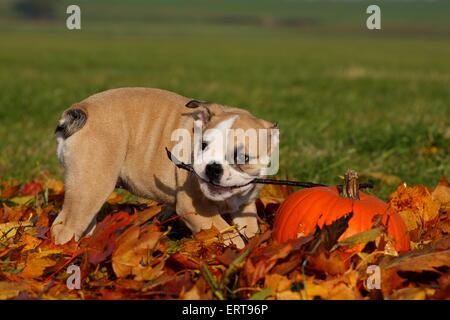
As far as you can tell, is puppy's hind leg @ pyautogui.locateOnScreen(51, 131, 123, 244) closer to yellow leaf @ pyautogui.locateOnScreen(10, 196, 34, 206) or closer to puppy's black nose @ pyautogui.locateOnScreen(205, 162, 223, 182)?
puppy's black nose @ pyautogui.locateOnScreen(205, 162, 223, 182)

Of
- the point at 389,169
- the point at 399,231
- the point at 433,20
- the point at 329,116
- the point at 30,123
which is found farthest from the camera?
the point at 433,20

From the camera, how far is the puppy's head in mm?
3703

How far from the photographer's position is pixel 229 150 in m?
3.76

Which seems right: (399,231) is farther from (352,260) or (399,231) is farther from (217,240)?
(217,240)

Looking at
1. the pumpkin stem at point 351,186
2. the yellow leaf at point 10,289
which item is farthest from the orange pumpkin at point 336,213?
the yellow leaf at point 10,289

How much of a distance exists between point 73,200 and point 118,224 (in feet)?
2.16

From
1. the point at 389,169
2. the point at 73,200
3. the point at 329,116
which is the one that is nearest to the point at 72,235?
the point at 73,200

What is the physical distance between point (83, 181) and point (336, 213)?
136cm

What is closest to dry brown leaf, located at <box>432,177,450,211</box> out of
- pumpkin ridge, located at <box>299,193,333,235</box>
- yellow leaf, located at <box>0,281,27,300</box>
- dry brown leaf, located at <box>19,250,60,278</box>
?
pumpkin ridge, located at <box>299,193,333,235</box>

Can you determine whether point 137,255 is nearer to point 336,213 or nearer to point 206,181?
point 206,181

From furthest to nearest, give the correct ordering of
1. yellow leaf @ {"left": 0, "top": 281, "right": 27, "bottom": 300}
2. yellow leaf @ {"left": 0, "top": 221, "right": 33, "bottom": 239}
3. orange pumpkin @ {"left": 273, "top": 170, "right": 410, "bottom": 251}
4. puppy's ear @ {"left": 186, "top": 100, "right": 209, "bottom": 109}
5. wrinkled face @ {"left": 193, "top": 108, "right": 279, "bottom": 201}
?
puppy's ear @ {"left": 186, "top": 100, "right": 209, "bottom": 109} < yellow leaf @ {"left": 0, "top": 221, "right": 33, "bottom": 239} < wrinkled face @ {"left": 193, "top": 108, "right": 279, "bottom": 201} < orange pumpkin @ {"left": 273, "top": 170, "right": 410, "bottom": 251} < yellow leaf @ {"left": 0, "top": 281, "right": 27, "bottom": 300}

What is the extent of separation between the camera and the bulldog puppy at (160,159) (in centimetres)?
379

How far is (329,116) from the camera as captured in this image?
388 inches
